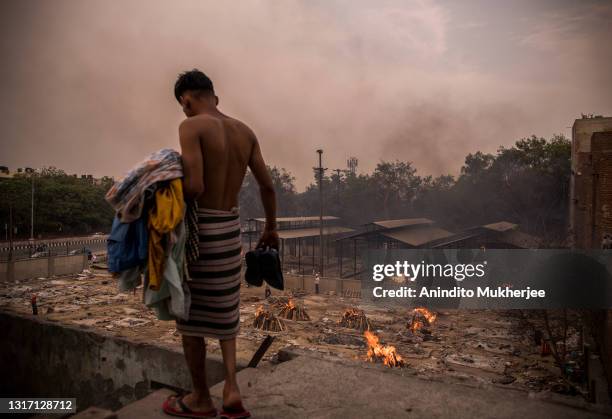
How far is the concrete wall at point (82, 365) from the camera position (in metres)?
3.65

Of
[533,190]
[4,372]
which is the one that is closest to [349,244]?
[533,190]

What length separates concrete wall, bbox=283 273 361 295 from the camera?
17812mm

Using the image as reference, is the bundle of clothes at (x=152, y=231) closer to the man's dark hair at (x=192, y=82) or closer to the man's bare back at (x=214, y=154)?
the man's bare back at (x=214, y=154)

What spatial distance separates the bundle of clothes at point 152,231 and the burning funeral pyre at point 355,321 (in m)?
11.7

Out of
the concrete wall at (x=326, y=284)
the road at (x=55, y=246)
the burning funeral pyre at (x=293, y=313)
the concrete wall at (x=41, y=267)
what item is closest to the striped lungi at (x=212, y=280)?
the burning funeral pyre at (x=293, y=313)

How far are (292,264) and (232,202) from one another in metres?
23.4

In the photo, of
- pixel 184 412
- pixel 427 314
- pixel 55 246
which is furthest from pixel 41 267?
pixel 184 412

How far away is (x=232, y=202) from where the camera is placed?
224 cm

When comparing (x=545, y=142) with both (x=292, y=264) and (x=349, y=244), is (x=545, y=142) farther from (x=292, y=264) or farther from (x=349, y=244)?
(x=292, y=264)

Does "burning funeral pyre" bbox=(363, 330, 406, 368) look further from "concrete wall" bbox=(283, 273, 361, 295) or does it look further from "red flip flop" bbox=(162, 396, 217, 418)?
"concrete wall" bbox=(283, 273, 361, 295)

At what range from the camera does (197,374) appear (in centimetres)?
217

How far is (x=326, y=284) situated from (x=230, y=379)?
16.4m

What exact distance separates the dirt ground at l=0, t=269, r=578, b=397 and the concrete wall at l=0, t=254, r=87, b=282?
100cm

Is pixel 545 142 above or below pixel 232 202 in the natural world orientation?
above
